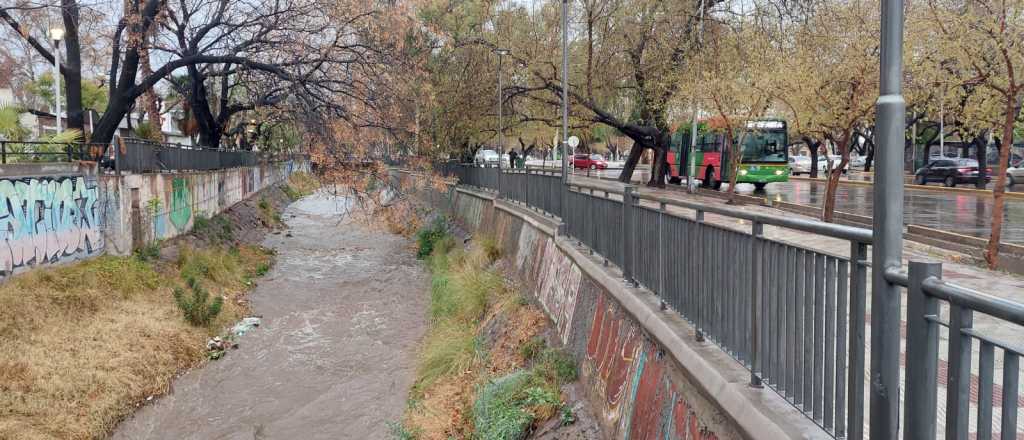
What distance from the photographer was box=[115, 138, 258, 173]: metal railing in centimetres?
1827

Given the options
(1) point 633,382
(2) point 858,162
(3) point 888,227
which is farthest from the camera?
(2) point 858,162

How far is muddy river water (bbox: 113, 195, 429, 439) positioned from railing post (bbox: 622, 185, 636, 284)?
4.67 m

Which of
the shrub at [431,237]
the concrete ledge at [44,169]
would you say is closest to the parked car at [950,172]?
the shrub at [431,237]

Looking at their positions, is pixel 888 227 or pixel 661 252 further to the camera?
pixel 661 252

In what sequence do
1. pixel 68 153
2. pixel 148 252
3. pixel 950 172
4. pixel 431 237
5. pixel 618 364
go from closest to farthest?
pixel 618 364
pixel 68 153
pixel 148 252
pixel 431 237
pixel 950 172

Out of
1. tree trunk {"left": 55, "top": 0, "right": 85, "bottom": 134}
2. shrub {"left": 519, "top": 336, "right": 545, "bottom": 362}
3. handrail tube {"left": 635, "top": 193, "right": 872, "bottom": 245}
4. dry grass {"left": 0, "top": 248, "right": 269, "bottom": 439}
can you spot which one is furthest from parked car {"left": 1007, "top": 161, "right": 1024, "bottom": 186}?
tree trunk {"left": 55, "top": 0, "right": 85, "bottom": 134}

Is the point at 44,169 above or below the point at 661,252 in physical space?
above

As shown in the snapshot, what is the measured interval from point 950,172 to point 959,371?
4311 cm

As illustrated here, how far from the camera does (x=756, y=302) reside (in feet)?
15.5

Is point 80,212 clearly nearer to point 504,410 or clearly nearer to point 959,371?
point 504,410

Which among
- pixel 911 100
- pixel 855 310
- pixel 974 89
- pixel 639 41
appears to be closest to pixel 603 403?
pixel 855 310

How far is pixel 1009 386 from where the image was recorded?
8.47 ft

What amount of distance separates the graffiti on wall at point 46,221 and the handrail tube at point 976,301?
1472cm

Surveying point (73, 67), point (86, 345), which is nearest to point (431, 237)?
point (73, 67)
